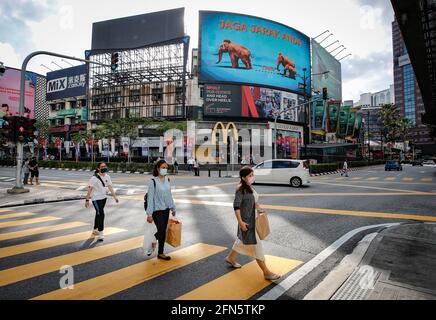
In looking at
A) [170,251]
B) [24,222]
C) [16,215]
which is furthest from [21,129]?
[170,251]

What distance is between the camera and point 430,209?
9.41 m

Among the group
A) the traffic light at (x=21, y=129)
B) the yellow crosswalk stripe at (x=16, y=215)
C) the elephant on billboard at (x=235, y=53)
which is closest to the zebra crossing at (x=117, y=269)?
the yellow crosswalk stripe at (x=16, y=215)

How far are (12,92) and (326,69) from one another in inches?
3121

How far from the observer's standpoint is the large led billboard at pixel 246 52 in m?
46.8

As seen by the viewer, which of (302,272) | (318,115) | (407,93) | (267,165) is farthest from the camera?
(407,93)

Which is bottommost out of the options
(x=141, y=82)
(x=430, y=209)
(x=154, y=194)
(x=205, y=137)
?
(x=430, y=209)

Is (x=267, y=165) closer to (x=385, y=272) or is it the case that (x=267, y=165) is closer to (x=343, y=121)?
(x=385, y=272)

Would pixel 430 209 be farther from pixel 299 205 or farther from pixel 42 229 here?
pixel 42 229

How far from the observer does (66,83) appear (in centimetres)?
6244

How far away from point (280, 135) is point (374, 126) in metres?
147

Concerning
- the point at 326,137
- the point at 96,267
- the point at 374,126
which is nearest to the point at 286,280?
the point at 96,267

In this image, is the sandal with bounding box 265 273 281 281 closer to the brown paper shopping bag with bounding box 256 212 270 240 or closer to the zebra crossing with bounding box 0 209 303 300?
the zebra crossing with bounding box 0 209 303 300

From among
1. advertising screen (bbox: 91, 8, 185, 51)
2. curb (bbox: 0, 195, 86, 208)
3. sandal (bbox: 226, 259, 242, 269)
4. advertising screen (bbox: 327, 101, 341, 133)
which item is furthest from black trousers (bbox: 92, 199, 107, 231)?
advertising screen (bbox: 327, 101, 341, 133)
